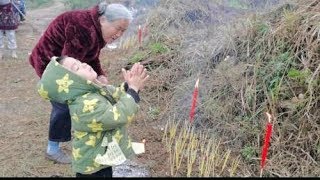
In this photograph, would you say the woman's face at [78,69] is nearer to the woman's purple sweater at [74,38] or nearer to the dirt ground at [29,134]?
the woman's purple sweater at [74,38]

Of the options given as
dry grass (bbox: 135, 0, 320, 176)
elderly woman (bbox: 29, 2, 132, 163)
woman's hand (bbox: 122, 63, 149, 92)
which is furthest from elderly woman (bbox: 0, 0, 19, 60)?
woman's hand (bbox: 122, 63, 149, 92)

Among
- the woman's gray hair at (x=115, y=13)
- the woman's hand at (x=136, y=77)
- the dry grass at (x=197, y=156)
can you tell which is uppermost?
the woman's gray hair at (x=115, y=13)

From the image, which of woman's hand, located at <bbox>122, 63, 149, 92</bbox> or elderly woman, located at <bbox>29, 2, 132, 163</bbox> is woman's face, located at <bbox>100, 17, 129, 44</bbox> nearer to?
elderly woman, located at <bbox>29, 2, 132, 163</bbox>

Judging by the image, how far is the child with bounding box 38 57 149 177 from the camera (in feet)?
7.54

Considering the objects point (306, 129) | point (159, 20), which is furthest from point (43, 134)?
point (159, 20)

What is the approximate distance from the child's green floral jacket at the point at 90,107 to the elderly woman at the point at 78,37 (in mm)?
718

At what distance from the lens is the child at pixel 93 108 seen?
2299 millimetres

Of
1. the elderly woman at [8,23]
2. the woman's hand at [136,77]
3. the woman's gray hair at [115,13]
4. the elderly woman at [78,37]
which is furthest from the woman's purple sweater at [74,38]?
the elderly woman at [8,23]

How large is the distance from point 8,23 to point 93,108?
534 centimetres

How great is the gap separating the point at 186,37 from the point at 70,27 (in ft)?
9.59

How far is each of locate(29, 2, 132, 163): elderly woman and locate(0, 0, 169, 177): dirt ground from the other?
314 millimetres

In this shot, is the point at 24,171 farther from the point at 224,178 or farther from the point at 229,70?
the point at 229,70

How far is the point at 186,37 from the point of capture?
230 inches

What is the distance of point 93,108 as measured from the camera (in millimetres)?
2289
